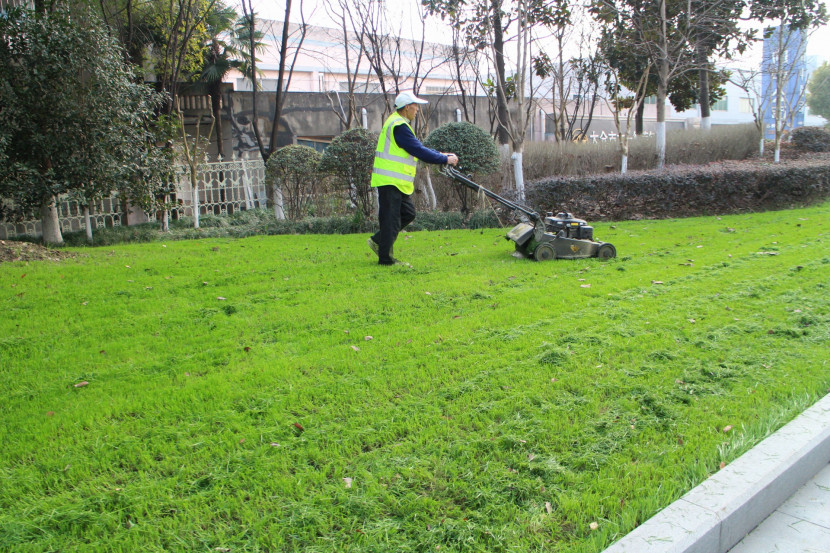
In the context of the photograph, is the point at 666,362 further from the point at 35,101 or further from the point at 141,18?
the point at 141,18

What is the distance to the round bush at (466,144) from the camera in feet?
→ 36.4

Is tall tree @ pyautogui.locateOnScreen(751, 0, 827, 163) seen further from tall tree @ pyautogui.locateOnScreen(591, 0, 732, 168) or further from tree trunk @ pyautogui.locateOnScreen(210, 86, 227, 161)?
tree trunk @ pyautogui.locateOnScreen(210, 86, 227, 161)

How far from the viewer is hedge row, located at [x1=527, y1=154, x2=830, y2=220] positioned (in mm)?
11492

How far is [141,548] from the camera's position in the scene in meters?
2.26

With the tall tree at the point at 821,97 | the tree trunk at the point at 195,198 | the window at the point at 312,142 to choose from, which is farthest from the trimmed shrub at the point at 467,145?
the tall tree at the point at 821,97

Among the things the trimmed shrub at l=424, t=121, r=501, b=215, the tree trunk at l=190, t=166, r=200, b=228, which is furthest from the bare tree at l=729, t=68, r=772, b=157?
the tree trunk at l=190, t=166, r=200, b=228

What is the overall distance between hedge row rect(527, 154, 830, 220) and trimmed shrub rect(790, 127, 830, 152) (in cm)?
772

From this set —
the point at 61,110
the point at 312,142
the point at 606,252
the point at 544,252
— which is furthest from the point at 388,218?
the point at 312,142

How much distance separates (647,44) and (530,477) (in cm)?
1535

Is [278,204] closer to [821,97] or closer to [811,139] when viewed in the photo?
[811,139]

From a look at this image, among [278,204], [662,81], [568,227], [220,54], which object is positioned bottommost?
[568,227]

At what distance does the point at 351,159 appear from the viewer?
11.3m

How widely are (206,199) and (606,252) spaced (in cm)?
1026

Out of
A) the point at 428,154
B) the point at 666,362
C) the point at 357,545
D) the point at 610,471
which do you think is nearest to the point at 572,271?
the point at 428,154
